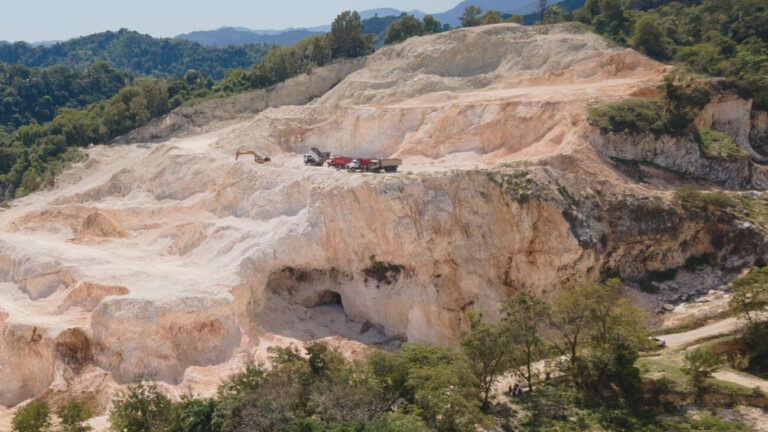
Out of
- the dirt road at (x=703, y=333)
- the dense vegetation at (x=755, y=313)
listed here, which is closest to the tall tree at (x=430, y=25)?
the dirt road at (x=703, y=333)

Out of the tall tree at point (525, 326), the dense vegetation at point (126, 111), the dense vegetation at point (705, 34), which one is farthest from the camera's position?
the dense vegetation at point (126, 111)

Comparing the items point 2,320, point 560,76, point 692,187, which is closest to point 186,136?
point 2,320

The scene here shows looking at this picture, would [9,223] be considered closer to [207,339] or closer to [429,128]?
[207,339]

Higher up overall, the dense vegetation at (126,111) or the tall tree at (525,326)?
the dense vegetation at (126,111)

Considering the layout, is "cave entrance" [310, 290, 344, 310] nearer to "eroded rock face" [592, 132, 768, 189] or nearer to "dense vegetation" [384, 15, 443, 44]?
"eroded rock face" [592, 132, 768, 189]

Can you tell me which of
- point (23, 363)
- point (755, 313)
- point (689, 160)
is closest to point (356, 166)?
point (23, 363)

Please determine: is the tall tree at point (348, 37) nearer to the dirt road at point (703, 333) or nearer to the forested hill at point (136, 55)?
the dirt road at point (703, 333)

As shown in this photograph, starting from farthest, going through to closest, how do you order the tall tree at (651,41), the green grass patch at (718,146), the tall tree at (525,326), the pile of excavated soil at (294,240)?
the tall tree at (651,41) → the green grass patch at (718,146) → the pile of excavated soil at (294,240) → the tall tree at (525,326)
